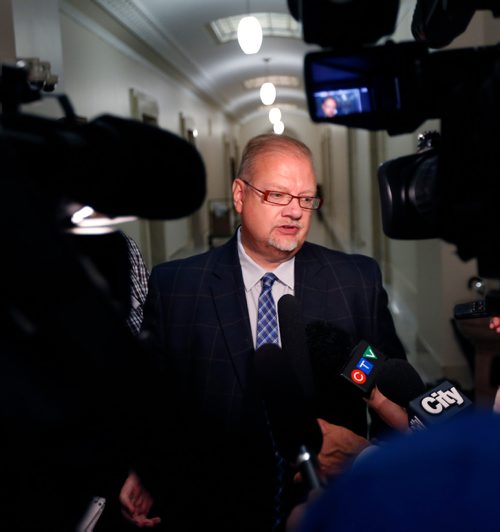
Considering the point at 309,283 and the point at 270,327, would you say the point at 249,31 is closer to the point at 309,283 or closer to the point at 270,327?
the point at 309,283

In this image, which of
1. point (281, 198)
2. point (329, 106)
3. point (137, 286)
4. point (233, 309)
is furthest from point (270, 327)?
point (329, 106)

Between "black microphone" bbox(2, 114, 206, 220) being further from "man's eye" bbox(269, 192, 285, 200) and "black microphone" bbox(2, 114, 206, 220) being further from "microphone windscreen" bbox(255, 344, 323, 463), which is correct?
"man's eye" bbox(269, 192, 285, 200)

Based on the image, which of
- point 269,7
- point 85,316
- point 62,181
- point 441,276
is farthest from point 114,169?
point 269,7

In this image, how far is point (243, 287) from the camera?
2049 mm

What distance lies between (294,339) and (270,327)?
1.29ft

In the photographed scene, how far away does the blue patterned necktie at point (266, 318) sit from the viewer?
6.36 ft

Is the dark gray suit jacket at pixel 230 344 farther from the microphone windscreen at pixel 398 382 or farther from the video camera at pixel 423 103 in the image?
the video camera at pixel 423 103

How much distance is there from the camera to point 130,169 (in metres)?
0.71

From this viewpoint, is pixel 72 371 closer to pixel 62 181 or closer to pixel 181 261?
pixel 62 181

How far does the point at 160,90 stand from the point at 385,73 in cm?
844

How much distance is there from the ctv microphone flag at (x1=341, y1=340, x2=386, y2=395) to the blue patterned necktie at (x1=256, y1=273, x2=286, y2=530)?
1.52ft

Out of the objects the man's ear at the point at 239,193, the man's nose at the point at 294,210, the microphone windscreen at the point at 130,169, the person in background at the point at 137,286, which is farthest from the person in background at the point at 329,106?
the person in background at the point at 137,286

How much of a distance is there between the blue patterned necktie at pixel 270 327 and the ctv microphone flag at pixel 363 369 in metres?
0.46

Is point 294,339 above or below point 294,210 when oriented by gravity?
below
